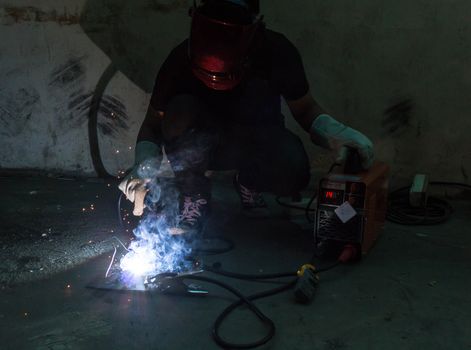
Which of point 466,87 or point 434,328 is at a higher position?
point 466,87

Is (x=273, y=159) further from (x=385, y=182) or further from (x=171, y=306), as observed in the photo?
(x=171, y=306)

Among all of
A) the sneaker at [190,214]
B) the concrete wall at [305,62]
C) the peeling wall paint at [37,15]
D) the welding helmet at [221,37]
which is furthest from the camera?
the peeling wall paint at [37,15]

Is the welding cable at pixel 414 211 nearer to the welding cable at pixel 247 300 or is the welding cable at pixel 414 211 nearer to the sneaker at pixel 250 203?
the sneaker at pixel 250 203

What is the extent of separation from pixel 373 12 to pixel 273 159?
50.0 inches

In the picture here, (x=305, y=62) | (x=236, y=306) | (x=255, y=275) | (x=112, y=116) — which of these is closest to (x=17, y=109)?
(x=112, y=116)

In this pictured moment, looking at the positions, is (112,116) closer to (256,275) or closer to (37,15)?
(37,15)

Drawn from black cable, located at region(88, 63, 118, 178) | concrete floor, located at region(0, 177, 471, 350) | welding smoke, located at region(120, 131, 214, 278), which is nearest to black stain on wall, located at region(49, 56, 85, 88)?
black cable, located at region(88, 63, 118, 178)

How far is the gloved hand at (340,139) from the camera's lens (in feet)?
7.55

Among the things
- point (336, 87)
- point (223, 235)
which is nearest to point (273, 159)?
point (223, 235)

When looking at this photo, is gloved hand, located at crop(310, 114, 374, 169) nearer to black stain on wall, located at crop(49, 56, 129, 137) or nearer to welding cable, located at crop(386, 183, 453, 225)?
welding cable, located at crop(386, 183, 453, 225)

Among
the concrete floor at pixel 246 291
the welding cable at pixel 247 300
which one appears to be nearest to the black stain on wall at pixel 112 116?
the concrete floor at pixel 246 291

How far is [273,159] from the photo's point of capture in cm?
264

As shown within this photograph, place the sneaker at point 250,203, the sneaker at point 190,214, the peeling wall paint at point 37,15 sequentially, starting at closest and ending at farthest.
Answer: the sneaker at point 190,214
the sneaker at point 250,203
the peeling wall paint at point 37,15

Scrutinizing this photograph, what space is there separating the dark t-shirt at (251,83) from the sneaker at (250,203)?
0.48 metres
